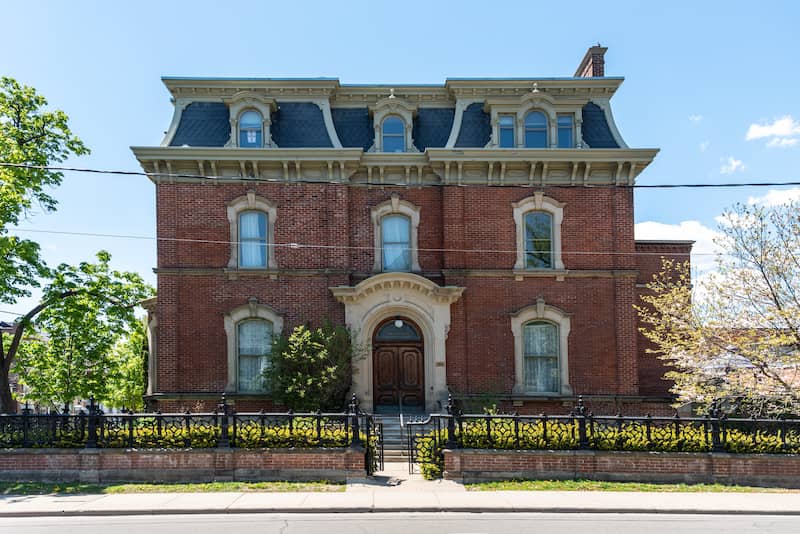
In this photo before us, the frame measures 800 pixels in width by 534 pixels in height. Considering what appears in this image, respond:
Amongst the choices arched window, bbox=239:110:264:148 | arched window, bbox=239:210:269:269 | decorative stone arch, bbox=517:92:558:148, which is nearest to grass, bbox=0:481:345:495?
arched window, bbox=239:210:269:269

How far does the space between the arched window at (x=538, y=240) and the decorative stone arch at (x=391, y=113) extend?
4.15 m

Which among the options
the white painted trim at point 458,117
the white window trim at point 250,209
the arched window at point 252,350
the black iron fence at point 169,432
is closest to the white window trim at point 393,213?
the white painted trim at point 458,117

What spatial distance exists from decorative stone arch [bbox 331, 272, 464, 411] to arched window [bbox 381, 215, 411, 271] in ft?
3.85

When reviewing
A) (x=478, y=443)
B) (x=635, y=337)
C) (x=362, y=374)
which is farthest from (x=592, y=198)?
(x=478, y=443)

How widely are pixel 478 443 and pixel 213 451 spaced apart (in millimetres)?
5275

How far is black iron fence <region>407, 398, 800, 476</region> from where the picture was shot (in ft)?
45.6

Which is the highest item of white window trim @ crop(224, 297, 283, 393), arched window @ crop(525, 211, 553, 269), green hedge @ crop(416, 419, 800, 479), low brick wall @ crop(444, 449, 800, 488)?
arched window @ crop(525, 211, 553, 269)

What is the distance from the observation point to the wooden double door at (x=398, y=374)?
20.6m

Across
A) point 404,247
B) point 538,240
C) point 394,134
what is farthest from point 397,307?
point 394,134

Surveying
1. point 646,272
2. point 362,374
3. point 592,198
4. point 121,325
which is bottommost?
point 362,374

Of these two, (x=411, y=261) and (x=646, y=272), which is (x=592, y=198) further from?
(x=411, y=261)

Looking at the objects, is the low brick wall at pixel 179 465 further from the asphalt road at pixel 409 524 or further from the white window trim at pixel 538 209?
the white window trim at pixel 538 209

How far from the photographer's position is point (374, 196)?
836 inches

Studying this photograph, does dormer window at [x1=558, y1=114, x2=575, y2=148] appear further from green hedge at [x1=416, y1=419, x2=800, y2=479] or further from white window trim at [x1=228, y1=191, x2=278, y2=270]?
green hedge at [x1=416, y1=419, x2=800, y2=479]
